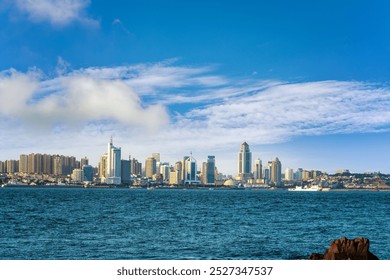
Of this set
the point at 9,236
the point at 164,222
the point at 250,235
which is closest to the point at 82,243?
the point at 9,236

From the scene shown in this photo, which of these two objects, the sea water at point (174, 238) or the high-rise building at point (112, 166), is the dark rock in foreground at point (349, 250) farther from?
the high-rise building at point (112, 166)

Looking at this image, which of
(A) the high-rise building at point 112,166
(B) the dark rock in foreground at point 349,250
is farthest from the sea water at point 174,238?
(A) the high-rise building at point 112,166

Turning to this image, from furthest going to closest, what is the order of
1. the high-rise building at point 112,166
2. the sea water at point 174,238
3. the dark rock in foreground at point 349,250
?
the high-rise building at point 112,166, the sea water at point 174,238, the dark rock in foreground at point 349,250

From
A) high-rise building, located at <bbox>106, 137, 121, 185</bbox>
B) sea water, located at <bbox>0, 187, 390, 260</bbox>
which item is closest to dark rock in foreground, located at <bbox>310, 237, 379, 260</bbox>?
sea water, located at <bbox>0, 187, 390, 260</bbox>

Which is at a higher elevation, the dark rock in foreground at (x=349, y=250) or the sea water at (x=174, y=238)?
the dark rock in foreground at (x=349, y=250)

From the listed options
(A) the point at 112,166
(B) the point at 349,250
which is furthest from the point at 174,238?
(A) the point at 112,166

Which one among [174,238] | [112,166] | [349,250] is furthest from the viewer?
[112,166]

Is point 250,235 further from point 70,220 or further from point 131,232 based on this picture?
point 70,220

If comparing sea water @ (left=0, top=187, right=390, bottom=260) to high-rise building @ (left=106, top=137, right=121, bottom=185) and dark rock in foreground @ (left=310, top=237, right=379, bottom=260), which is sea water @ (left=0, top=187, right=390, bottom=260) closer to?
dark rock in foreground @ (left=310, top=237, right=379, bottom=260)

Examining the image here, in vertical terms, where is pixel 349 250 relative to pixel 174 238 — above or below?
above

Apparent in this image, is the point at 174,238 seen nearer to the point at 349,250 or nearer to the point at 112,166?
the point at 349,250

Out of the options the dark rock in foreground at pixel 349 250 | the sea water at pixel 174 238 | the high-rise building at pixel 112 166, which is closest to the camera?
the dark rock in foreground at pixel 349 250

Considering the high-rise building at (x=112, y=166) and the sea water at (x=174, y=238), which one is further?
the high-rise building at (x=112, y=166)
